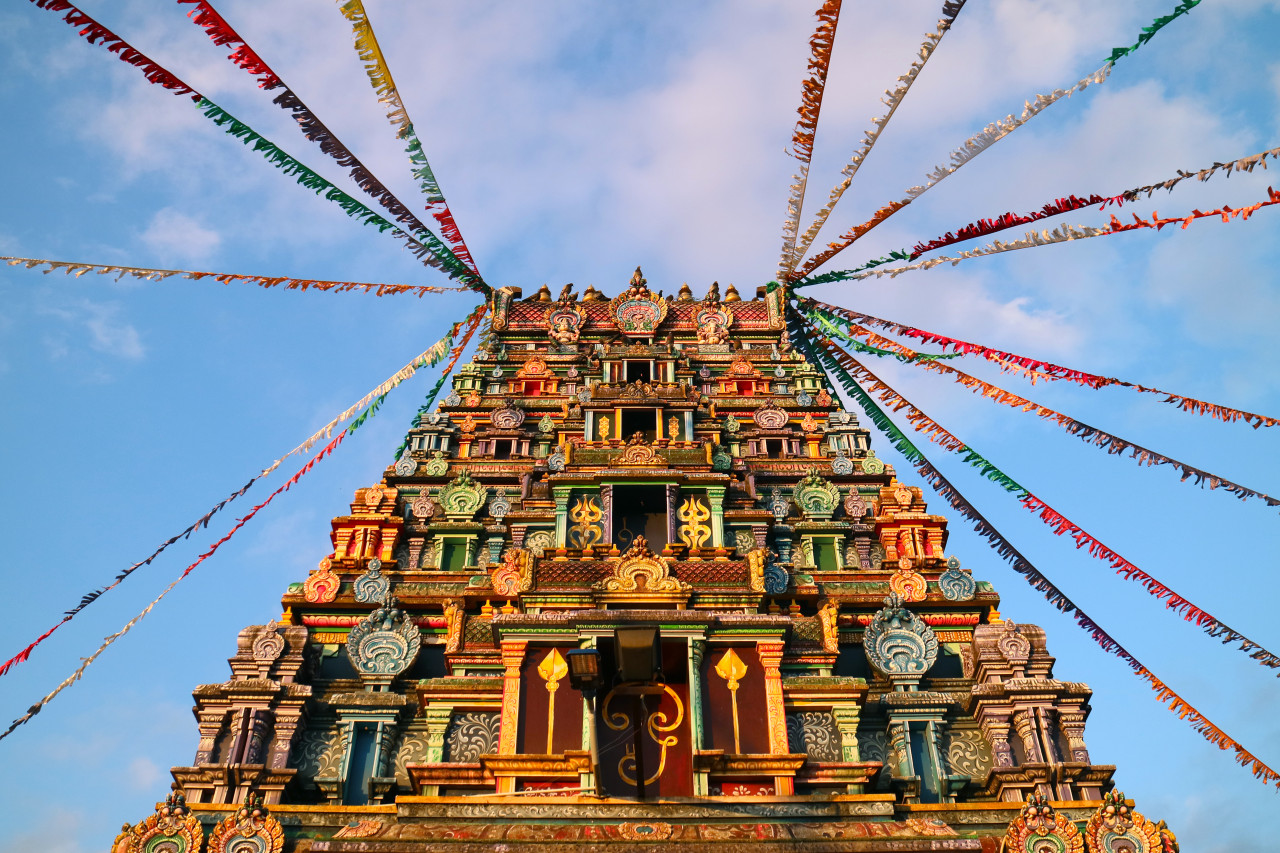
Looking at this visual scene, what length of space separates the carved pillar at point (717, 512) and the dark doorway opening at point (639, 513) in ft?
2.62

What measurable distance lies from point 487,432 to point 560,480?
4.41 meters

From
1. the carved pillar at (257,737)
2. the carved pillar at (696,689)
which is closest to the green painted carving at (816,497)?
the carved pillar at (696,689)

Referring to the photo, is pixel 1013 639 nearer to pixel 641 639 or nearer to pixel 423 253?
pixel 641 639

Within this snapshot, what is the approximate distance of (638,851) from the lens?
1029 centimetres

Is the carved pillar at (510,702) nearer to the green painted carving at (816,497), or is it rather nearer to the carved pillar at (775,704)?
the carved pillar at (775,704)

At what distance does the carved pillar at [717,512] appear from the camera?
Answer: 58.6ft

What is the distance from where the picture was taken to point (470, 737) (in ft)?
47.4

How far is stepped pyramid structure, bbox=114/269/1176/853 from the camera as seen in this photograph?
11.4 metres

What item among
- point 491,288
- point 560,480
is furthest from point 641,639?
point 491,288

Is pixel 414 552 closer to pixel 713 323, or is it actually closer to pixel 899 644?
pixel 899 644

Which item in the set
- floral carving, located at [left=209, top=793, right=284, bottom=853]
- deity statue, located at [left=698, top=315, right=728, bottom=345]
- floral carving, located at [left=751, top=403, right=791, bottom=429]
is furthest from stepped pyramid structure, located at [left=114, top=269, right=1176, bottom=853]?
deity statue, located at [left=698, top=315, right=728, bottom=345]

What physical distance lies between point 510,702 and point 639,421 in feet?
28.4

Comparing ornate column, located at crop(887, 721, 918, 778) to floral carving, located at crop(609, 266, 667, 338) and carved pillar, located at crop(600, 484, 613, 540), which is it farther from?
floral carving, located at crop(609, 266, 667, 338)

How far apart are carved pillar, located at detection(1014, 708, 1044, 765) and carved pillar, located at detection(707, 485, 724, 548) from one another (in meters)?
5.27
